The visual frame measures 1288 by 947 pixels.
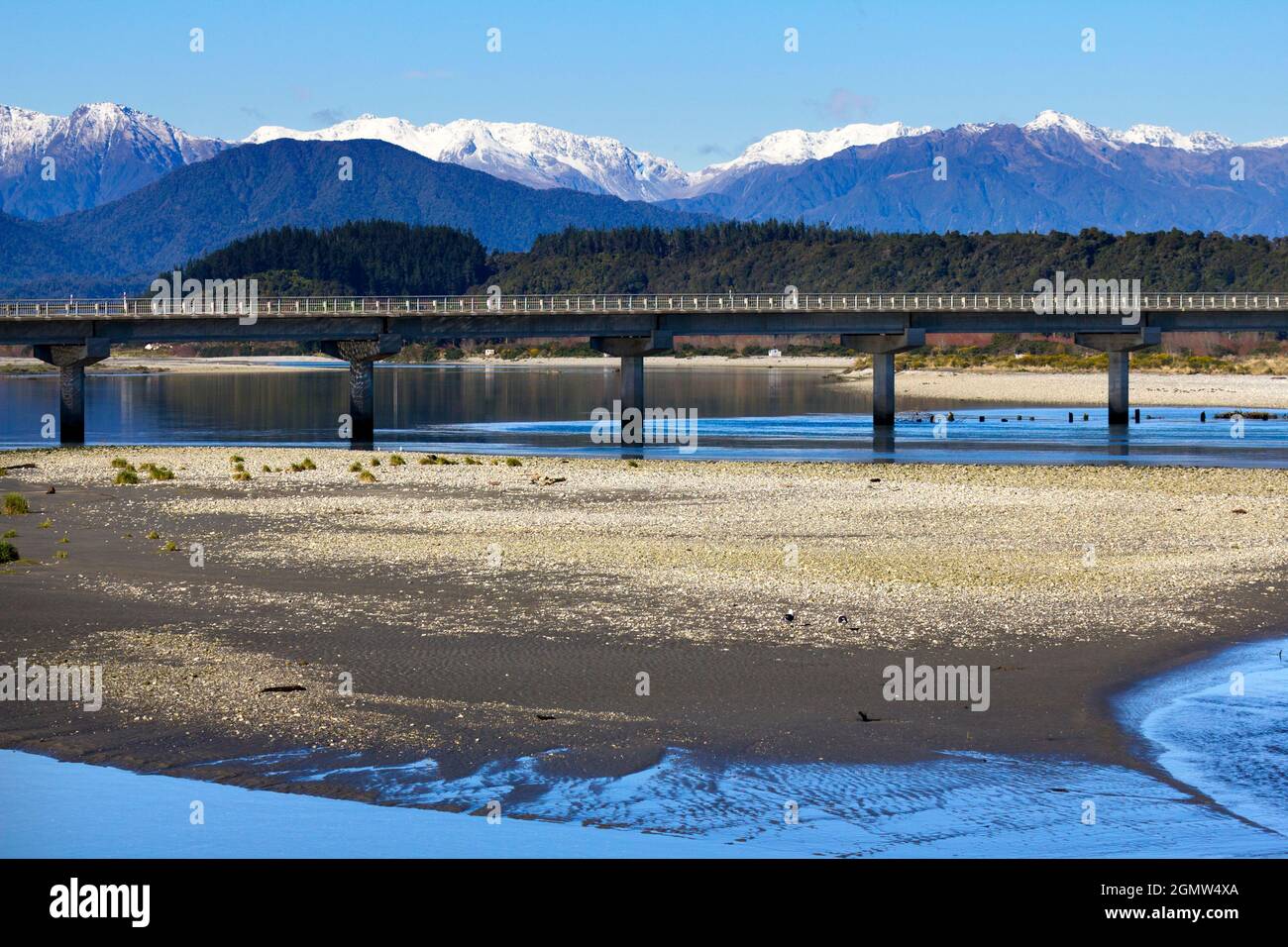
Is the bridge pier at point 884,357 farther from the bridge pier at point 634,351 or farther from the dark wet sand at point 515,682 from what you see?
the dark wet sand at point 515,682

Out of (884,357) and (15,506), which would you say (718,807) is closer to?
(15,506)

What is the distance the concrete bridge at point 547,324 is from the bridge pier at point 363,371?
75 millimetres

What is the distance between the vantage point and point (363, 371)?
272ft

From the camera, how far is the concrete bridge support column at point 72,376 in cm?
7588

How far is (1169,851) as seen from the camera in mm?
14258

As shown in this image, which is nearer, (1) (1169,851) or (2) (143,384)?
(1) (1169,851)

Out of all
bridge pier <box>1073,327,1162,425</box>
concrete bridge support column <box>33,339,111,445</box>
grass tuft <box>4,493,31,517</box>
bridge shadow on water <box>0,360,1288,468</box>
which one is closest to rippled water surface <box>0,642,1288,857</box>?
grass tuft <box>4,493,31,517</box>

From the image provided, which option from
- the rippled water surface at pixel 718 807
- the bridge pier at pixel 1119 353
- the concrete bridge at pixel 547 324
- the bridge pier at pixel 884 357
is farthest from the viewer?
the bridge pier at pixel 1119 353

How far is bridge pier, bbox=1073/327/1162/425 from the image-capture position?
300ft

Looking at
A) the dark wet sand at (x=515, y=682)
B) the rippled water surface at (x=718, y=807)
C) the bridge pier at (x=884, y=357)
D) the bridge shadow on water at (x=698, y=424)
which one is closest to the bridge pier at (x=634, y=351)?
the bridge shadow on water at (x=698, y=424)

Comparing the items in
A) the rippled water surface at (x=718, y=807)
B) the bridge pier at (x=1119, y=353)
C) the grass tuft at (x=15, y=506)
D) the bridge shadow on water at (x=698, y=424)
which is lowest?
the rippled water surface at (x=718, y=807)
